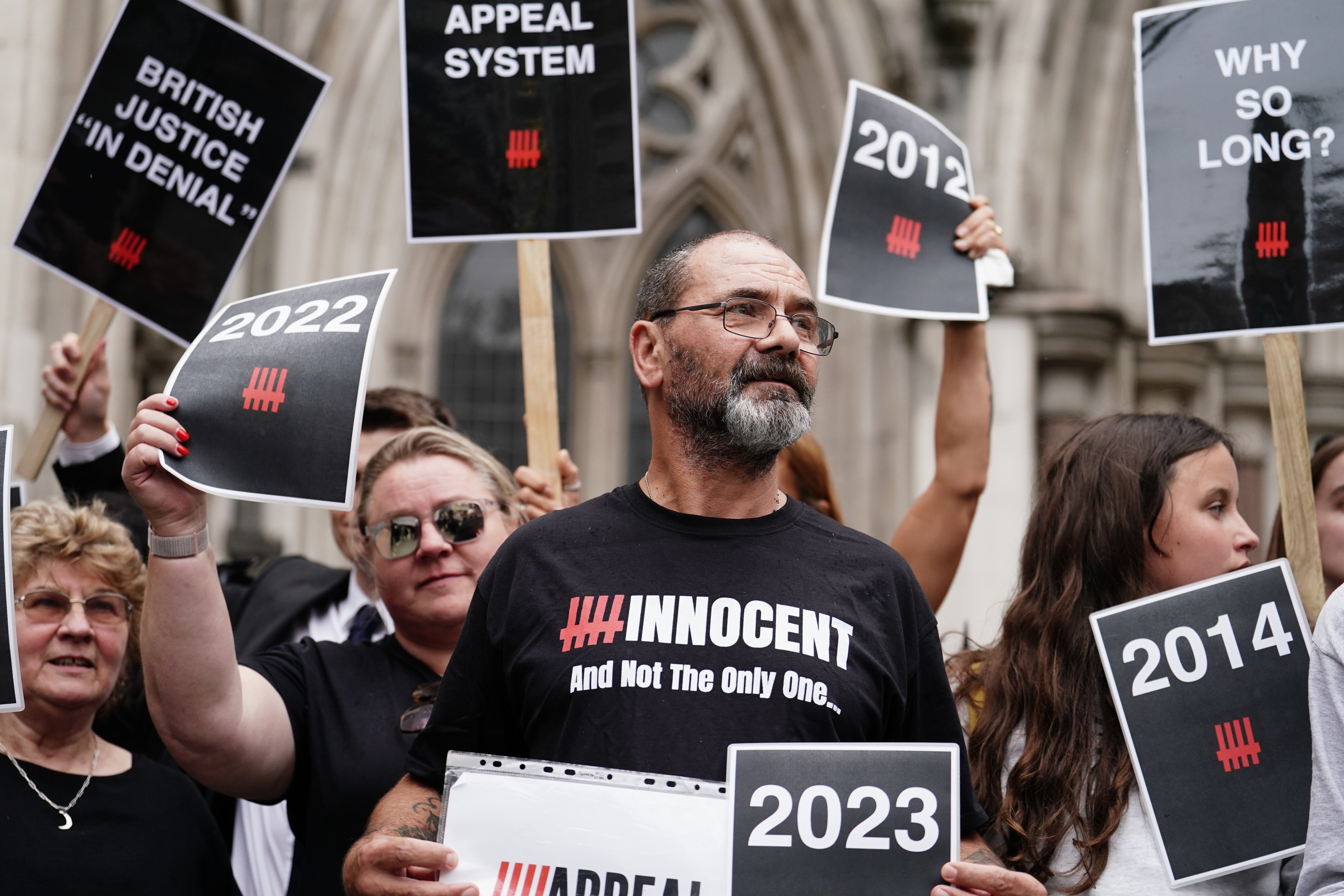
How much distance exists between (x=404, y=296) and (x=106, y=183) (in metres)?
5.30

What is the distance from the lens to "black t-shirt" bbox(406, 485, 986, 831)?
2059mm

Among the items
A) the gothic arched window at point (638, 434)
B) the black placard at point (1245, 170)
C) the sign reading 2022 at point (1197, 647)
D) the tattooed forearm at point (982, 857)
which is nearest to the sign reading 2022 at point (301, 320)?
the tattooed forearm at point (982, 857)

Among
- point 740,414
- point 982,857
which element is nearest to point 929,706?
point 982,857

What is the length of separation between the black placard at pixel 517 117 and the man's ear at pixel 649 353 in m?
1.04

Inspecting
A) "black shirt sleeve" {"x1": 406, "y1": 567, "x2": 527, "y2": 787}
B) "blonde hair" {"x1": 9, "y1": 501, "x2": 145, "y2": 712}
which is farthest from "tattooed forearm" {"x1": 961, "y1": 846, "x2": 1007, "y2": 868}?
"blonde hair" {"x1": 9, "y1": 501, "x2": 145, "y2": 712}

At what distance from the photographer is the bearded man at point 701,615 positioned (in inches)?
81.1

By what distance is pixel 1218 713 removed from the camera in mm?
2508

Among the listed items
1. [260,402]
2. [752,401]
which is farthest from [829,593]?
[260,402]

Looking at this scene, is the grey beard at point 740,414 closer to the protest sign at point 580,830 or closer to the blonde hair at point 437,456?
the protest sign at point 580,830

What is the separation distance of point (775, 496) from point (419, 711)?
31.3 inches

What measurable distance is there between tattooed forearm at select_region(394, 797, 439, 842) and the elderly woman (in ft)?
2.57

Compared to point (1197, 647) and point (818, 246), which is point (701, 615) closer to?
point (1197, 647)

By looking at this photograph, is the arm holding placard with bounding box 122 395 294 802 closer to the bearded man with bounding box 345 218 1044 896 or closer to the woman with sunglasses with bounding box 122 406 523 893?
the woman with sunglasses with bounding box 122 406 523 893

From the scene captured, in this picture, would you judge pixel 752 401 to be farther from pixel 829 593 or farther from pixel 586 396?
pixel 586 396
